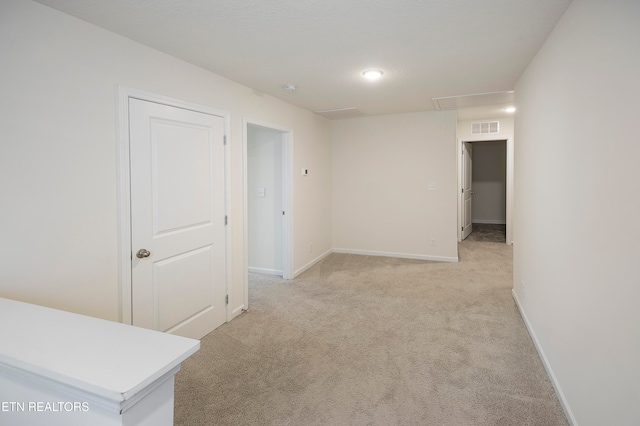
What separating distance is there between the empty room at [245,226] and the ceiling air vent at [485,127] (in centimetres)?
252

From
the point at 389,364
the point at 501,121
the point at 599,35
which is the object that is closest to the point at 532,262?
the point at 389,364

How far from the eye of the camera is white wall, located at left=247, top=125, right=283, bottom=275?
4.84 m

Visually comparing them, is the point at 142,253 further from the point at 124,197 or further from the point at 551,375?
the point at 551,375

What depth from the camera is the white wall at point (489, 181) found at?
9.04 m

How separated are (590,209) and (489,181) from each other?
26.7ft

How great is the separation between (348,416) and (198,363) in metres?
1.23

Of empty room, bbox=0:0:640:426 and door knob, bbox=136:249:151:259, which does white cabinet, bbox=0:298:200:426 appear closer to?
empty room, bbox=0:0:640:426

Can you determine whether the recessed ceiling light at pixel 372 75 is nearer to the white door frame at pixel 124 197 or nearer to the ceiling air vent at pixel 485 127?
the white door frame at pixel 124 197

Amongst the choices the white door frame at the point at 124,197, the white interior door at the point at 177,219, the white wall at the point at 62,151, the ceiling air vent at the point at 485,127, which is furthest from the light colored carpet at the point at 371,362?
the ceiling air vent at the point at 485,127

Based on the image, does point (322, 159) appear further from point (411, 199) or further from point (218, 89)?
point (218, 89)

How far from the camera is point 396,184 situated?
19.0 ft

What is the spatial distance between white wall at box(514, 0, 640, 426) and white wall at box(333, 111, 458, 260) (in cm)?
270

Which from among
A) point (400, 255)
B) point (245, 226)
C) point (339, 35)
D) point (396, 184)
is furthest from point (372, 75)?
point (400, 255)

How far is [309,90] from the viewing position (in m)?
3.89
